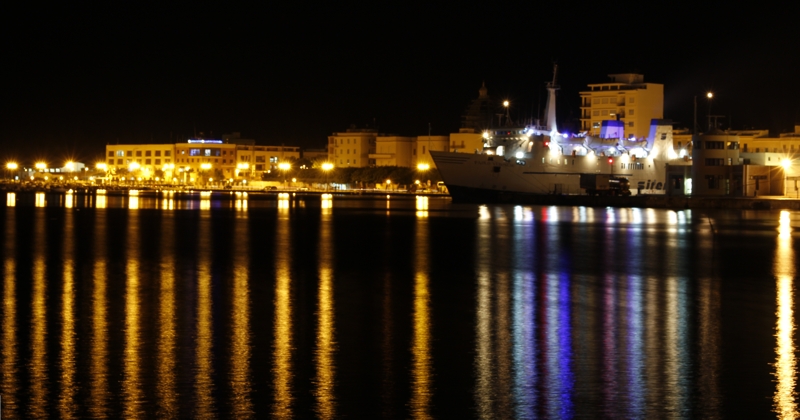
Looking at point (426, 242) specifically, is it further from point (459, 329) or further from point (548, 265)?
point (459, 329)

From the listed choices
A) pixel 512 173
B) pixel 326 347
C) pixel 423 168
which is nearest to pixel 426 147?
pixel 423 168

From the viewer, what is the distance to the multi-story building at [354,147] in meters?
106

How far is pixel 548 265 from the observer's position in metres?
22.2

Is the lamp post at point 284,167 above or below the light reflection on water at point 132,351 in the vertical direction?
above

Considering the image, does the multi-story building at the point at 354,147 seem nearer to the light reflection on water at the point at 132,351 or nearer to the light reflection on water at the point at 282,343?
the light reflection on water at the point at 282,343

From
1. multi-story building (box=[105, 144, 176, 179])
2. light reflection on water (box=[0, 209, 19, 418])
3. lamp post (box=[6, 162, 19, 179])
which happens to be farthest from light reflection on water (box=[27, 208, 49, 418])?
lamp post (box=[6, 162, 19, 179])

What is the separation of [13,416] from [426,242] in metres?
20.6

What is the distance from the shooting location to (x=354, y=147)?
107 metres

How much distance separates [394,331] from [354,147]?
9443 cm

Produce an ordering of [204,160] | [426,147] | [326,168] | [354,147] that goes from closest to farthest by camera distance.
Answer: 1. [426,147]
2. [326,168]
3. [354,147]
4. [204,160]

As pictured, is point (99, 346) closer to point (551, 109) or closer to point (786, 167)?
point (786, 167)

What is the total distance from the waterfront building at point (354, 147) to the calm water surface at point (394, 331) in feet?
262

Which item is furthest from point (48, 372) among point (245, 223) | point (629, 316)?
point (245, 223)

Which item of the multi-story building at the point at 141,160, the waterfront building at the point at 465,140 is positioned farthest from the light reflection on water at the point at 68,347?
the multi-story building at the point at 141,160
